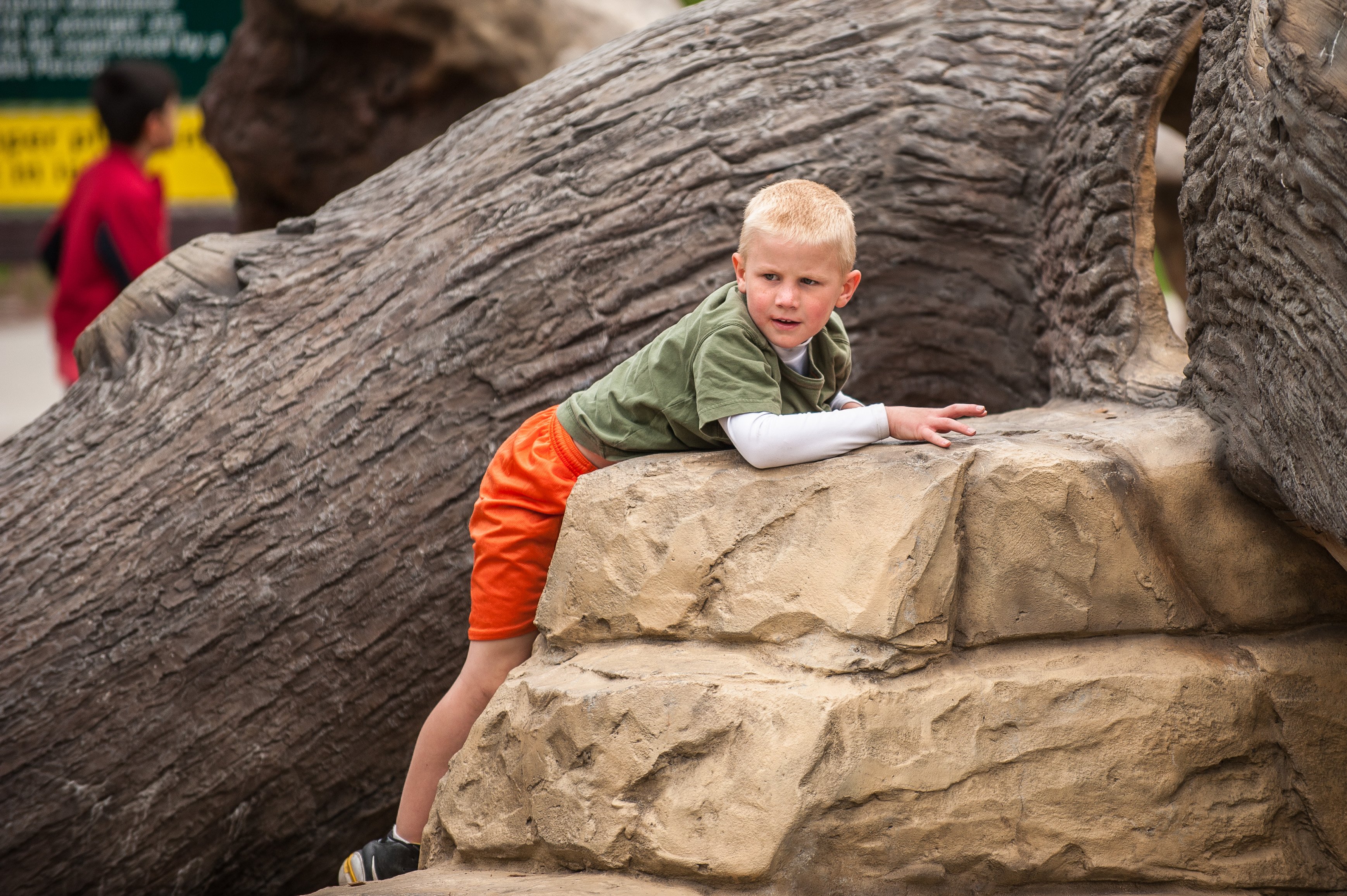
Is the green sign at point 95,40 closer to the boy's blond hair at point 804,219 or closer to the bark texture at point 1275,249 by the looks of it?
the boy's blond hair at point 804,219

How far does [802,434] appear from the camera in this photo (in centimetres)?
212

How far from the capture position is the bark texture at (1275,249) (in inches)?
67.9

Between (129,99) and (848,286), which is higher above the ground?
(129,99)

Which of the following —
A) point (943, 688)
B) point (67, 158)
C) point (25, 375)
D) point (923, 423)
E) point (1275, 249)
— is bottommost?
point (25, 375)

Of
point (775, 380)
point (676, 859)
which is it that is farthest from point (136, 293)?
point (676, 859)

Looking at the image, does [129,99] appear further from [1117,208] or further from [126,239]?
[1117,208]

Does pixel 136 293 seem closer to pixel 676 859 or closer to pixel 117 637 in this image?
pixel 117 637

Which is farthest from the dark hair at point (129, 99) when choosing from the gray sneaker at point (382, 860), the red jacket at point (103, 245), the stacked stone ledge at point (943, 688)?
the stacked stone ledge at point (943, 688)

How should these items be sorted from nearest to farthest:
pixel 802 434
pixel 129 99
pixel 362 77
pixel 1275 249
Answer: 1. pixel 1275 249
2. pixel 802 434
3. pixel 129 99
4. pixel 362 77

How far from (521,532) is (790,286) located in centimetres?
73

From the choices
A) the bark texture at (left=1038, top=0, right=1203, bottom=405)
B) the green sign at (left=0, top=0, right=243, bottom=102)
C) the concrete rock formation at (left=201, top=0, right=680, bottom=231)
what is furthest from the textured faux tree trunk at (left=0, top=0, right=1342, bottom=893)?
the green sign at (left=0, top=0, right=243, bottom=102)

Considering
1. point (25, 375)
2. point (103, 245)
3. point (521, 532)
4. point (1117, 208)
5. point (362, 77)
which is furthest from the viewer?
point (25, 375)

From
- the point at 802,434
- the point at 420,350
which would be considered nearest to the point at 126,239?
the point at 420,350

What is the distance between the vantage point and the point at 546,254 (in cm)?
307
